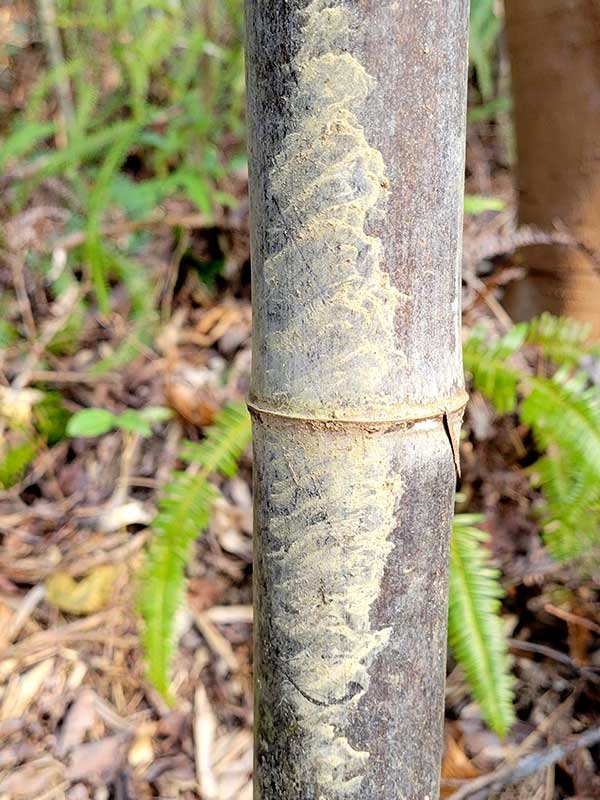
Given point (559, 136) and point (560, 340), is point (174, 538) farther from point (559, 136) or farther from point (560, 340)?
point (559, 136)

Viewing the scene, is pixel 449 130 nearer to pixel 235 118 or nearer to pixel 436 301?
pixel 436 301

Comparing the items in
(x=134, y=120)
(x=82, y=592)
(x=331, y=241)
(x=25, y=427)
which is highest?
(x=134, y=120)

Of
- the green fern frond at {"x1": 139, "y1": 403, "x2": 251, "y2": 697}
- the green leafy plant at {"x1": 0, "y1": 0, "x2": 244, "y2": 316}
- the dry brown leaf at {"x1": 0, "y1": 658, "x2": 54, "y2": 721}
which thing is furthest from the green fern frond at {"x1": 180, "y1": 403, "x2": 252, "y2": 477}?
the green leafy plant at {"x1": 0, "y1": 0, "x2": 244, "y2": 316}

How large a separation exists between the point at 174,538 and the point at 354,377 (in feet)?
2.82

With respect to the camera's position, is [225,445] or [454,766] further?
[225,445]

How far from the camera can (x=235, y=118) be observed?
2.73m

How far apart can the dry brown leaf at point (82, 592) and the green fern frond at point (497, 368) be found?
36.2 inches

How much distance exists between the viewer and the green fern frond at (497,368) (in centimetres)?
132

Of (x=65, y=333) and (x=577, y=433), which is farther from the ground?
(x=65, y=333)

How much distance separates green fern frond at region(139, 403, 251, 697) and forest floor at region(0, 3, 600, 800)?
164 millimetres

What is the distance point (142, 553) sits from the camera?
1.58 m

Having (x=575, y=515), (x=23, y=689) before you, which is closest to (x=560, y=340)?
(x=575, y=515)

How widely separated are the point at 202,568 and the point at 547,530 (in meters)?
0.77

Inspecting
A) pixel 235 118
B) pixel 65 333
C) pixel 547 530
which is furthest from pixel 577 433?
pixel 235 118
